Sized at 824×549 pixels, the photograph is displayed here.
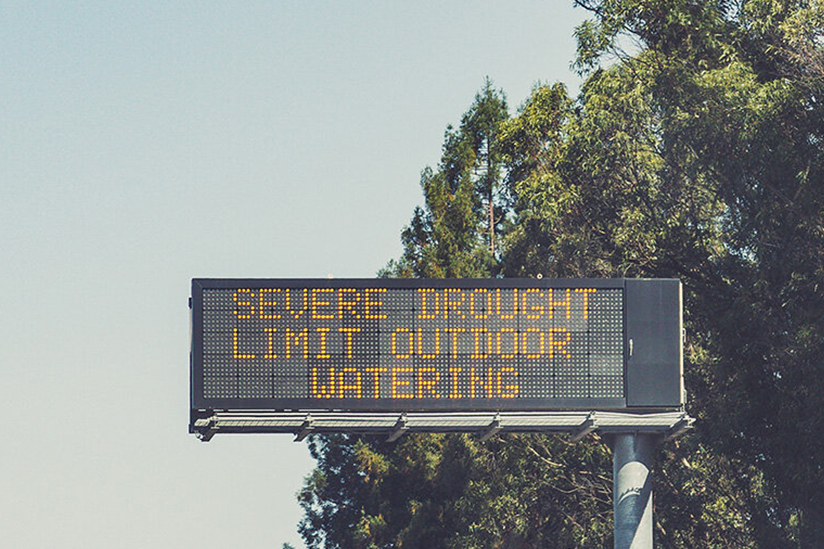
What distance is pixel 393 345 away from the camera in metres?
25.9

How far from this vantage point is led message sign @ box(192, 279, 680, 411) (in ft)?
84.9

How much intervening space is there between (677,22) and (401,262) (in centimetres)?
Result: 2523

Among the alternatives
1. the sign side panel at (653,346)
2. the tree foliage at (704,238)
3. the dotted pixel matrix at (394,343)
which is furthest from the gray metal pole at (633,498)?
the tree foliage at (704,238)

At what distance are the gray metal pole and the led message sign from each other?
276 centimetres

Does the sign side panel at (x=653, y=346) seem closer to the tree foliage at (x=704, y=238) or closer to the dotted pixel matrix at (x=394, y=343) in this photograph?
the dotted pixel matrix at (x=394, y=343)

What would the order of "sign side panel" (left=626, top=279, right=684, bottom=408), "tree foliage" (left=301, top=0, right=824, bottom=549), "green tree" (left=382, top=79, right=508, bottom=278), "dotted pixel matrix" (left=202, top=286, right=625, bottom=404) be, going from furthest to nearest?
1. "green tree" (left=382, top=79, right=508, bottom=278)
2. "tree foliage" (left=301, top=0, right=824, bottom=549)
3. "sign side panel" (left=626, top=279, right=684, bottom=408)
4. "dotted pixel matrix" (left=202, top=286, right=625, bottom=404)

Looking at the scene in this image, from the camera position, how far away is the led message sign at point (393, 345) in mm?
25878

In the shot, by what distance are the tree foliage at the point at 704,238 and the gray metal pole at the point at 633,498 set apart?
7.51 m

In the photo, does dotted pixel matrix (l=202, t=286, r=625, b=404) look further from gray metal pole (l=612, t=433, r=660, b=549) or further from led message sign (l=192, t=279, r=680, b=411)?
gray metal pole (l=612, t=433, r=660, b=549)

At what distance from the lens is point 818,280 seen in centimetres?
3581

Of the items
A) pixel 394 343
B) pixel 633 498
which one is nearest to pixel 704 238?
pixel 633 498

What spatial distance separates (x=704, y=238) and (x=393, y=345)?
645 inches

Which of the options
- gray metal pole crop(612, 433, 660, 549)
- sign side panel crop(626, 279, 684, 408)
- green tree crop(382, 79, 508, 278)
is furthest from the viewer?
green tree crop(382, 79, 508, 278)

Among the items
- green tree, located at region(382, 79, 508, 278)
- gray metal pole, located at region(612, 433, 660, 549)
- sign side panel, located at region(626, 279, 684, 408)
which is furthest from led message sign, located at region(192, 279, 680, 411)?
green tree, located at region(382, 79, 508, 278)
